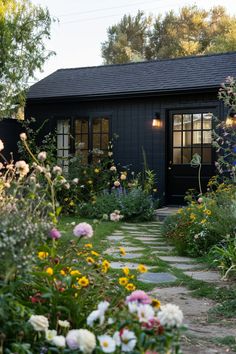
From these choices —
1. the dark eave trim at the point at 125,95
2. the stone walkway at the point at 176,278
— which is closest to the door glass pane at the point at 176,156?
the dark eave trim at the point at 125,95

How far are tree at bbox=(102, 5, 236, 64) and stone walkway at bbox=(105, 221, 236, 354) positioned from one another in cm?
2305

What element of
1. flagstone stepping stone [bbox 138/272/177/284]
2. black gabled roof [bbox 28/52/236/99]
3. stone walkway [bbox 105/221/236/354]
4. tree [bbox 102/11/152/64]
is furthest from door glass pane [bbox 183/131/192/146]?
tree [bbox 102/11/152/64]

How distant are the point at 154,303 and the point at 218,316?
5.63 feet

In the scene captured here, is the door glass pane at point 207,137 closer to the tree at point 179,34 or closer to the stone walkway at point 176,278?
the stone walkway at point 176,278

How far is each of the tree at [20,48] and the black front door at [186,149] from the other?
3.88 m

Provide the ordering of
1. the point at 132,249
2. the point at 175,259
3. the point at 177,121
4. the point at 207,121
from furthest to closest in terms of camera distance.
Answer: the point at 177,121
the point at 207,121
the point at 132,249
the point at 175,259

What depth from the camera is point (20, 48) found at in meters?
12.2

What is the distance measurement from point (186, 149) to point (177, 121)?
65cm

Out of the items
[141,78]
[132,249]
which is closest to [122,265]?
[132,249]

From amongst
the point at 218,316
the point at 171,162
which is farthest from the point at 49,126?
the point at 218,316

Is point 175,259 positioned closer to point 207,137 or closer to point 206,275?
point 206,275

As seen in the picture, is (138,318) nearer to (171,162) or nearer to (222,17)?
(171,162)

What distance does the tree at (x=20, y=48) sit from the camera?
11594 mm

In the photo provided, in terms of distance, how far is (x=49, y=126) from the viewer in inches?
480
